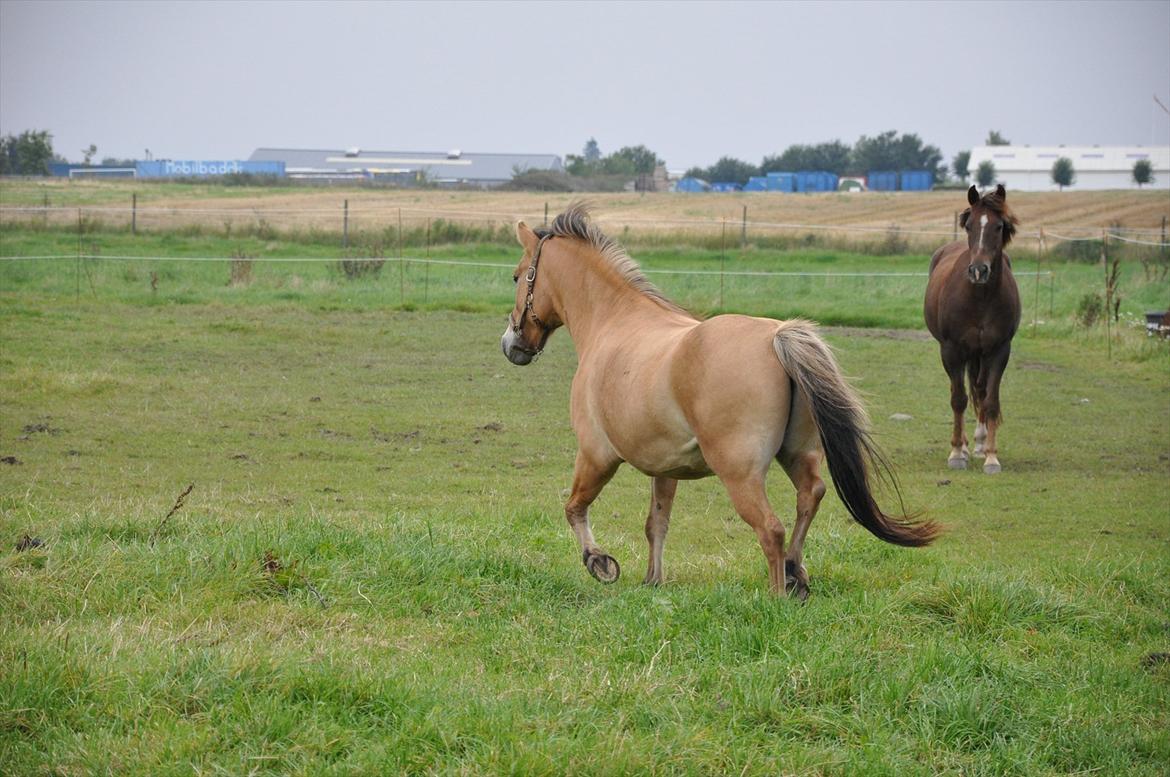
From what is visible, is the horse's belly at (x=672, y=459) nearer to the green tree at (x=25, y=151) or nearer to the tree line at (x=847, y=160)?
the green tree at (x=25, y=151)

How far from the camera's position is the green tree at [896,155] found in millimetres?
109500

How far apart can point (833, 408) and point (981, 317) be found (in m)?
6.63

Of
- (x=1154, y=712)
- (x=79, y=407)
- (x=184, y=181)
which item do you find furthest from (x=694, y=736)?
(x=184, y=181)

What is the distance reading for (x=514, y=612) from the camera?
4984 mm

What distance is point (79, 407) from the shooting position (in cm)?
1198

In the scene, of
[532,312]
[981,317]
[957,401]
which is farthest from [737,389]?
[957,401]

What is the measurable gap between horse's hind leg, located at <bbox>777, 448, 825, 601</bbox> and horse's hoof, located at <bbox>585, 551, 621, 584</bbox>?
90cm

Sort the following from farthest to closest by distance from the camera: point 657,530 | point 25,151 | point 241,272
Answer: point 25,151
point 241,272
point 657,530

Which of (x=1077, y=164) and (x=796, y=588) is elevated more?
(x=1077, y=164)

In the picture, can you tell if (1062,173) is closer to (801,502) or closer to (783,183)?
(783,183)

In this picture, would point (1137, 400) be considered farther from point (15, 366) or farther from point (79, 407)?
point (15, 366)

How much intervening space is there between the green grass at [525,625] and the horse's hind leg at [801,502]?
17 centimetres

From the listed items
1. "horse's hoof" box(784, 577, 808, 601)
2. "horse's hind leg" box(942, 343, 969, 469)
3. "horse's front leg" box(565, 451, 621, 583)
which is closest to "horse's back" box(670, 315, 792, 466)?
"horse's hoof" box(784, 577, 808, 601)

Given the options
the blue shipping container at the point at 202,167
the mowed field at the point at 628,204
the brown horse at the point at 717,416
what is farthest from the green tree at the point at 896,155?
the brown horse at the point at 717,416
